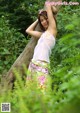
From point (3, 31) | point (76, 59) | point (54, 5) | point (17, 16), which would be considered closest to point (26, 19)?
point (17, 16)

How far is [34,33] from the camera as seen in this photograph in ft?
24.6

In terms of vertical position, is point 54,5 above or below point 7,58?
above

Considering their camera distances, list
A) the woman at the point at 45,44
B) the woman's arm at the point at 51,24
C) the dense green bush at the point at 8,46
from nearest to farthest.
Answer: the woman at the point at 45,44 → the woman's arm at the point at 51,24 → the dense green bush at the point at 8,46

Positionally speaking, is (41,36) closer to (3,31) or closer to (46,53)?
(46,53)

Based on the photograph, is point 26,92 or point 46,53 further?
point 46,53

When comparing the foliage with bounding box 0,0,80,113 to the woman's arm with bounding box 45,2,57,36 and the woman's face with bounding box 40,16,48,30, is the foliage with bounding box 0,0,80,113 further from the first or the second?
the woman's face with bounding box 40,16,48,30

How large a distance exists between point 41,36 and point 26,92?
4225mm

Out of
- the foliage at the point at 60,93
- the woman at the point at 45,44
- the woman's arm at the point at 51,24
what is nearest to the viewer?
the foliage at the point at 60,93

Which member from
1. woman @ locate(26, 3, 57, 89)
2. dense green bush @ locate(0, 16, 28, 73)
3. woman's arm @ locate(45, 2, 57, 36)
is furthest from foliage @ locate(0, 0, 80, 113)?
dense green bush @ locate(0, 16, 28, 73)

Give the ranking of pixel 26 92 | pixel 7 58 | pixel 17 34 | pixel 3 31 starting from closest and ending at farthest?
1. pixel 26 92
2. pixel 7 58
3. pixel 3 31
4. pixel 17 34

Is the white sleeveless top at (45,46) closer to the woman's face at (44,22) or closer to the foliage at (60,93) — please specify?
the woman's face at (44,22)

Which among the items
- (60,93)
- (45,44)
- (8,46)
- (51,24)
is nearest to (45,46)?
(45,44)

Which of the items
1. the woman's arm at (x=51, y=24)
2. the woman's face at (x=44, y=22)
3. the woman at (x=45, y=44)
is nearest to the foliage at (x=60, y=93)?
the woman at (x=45, y=44)

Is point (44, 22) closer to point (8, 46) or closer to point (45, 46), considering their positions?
point (45, 46)
